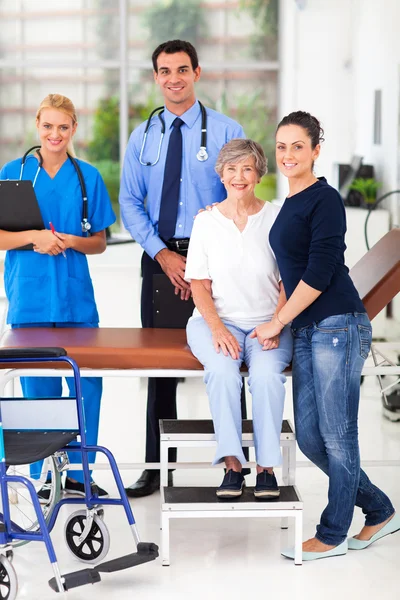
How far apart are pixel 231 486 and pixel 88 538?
461 mm

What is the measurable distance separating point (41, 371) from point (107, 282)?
2.14m

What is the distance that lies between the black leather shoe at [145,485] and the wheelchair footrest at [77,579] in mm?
945

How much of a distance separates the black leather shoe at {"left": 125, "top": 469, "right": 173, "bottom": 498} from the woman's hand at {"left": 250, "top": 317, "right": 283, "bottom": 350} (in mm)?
873

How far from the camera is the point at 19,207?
3.23 metres

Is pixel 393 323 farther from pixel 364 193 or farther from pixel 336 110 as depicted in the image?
pixel 336 110

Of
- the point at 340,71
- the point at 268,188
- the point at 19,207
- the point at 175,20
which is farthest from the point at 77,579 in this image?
the point at 175,20

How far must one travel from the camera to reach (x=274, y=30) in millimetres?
9141

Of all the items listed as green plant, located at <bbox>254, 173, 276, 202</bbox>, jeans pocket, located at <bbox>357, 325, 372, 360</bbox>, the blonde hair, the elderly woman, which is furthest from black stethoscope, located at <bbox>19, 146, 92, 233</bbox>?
green plant, located at <bbox>254, 173, 276, 202</bbox>

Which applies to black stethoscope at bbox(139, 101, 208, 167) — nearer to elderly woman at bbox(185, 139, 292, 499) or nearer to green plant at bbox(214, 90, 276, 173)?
elderly woman at bbox(185, 139, 292, 499)

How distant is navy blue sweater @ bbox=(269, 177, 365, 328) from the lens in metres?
2.69

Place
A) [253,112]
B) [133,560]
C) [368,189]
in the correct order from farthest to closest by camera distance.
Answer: [253,112] < [368,189] < [133,560]

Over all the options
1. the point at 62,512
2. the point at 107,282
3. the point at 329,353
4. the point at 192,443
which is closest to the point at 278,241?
the point at 329,353

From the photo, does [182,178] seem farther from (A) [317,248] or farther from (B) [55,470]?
(B) [55,470]

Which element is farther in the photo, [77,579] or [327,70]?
[327,70]
